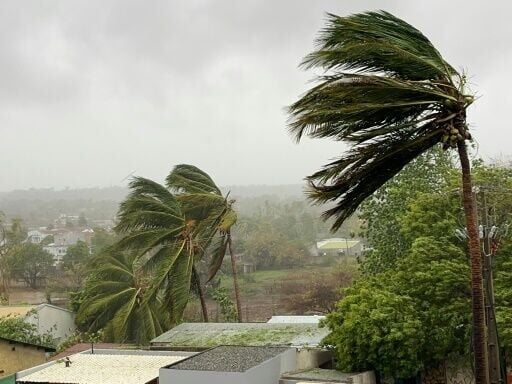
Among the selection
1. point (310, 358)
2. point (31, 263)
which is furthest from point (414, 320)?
point (31, 263)

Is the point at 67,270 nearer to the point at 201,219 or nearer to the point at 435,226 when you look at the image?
the point at 201,219

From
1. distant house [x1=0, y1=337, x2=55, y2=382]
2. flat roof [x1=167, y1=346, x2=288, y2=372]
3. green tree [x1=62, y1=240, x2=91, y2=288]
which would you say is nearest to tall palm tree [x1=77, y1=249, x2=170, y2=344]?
distant house [x1=0, y1=337, x2=55, y2=382]

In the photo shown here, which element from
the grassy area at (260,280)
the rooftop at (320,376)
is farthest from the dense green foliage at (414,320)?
the grassy area at (260,280)

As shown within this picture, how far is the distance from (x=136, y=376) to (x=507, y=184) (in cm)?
1148

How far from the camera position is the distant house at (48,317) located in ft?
113

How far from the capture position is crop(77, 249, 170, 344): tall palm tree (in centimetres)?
2519

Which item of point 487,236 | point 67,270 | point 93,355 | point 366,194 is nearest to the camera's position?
point 366,194

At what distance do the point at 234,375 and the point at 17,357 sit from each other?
29.4 feet

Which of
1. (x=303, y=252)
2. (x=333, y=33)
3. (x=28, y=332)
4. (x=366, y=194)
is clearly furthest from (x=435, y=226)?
(x=303, y=252)

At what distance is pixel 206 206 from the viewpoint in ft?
85.6

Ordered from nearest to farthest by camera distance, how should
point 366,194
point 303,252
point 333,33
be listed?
point 333,33
point 366,194
point 303,252

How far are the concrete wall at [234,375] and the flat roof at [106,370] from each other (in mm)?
1250

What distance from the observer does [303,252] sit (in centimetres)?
9131

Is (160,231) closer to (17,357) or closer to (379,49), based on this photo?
(17,357)
